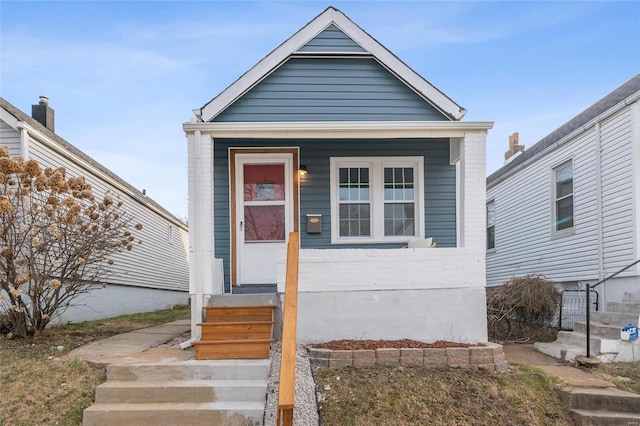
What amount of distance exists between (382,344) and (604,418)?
226 cm

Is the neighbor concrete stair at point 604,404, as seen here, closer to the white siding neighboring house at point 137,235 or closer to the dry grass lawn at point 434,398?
the dry grass lawn at point 434,398

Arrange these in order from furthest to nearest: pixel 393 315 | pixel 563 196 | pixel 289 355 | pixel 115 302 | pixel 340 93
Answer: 1. pixel 115 302
2. pixel 563 196
3. pixel 340 93
4. pixel 393 315
5. pixel 289 355

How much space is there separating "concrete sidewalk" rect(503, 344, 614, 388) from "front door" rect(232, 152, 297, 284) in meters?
3.81

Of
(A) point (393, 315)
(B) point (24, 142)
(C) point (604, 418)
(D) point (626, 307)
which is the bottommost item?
(C) point (604, 418)

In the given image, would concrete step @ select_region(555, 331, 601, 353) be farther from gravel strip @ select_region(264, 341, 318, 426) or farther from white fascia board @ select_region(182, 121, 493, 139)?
gravel strip @ select_region(264, 341, 318, 426)

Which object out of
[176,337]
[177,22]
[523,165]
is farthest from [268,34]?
[176,337]

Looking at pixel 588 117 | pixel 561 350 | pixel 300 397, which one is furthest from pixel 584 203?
pixel 300 397

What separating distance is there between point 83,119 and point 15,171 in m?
9.38

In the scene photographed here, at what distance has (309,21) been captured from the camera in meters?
7.30

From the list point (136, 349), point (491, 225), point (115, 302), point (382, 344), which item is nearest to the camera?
point (382, 344)

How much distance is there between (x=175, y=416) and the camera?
12.8 feet

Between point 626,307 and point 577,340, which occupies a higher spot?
point 626,307

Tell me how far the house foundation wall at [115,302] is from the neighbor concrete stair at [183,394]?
159 inches

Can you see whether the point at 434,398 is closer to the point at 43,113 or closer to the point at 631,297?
the point at 631,297
